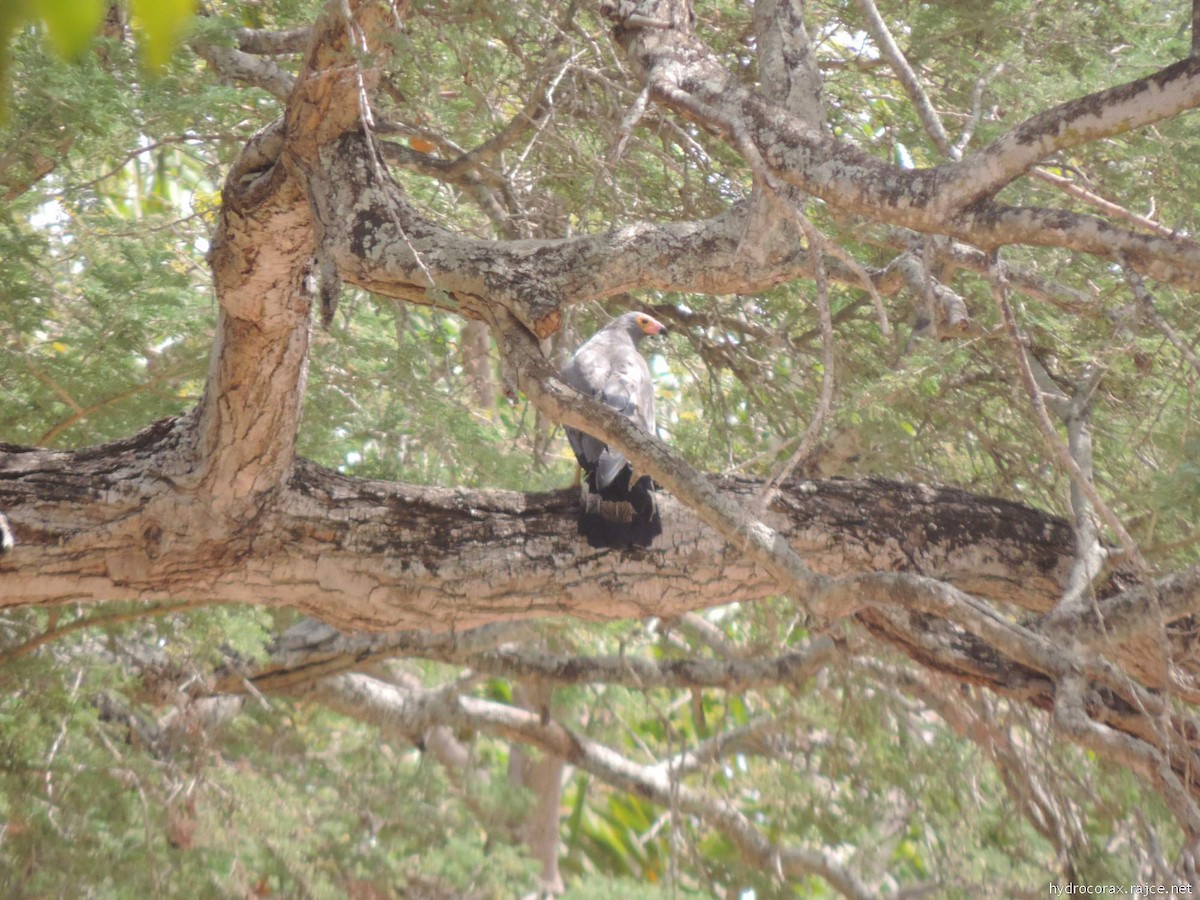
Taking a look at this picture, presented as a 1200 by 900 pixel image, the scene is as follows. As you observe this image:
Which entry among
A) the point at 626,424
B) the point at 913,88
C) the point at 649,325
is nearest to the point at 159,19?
the point at 626,424

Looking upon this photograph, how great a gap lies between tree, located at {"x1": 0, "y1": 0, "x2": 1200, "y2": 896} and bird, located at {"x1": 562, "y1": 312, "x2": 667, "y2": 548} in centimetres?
9

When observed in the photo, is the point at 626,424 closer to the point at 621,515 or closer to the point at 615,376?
the point at 621,515

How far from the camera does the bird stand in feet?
11.1

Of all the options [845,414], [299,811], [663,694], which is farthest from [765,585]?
[663,694]

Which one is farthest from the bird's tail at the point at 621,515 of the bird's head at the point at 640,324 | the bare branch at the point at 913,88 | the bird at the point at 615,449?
the bird's head at the point at 640,324

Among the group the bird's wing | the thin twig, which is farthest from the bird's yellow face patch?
the thin twig

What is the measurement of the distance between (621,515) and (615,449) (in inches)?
25.6

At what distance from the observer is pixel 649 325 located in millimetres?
5020

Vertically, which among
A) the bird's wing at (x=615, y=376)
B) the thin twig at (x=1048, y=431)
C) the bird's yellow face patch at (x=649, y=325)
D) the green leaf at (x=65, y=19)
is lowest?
the bird's wing at (x=615, y=376)

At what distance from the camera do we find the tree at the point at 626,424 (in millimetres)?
2619

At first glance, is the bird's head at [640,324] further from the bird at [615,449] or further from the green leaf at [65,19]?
the green leaf at [65,19]

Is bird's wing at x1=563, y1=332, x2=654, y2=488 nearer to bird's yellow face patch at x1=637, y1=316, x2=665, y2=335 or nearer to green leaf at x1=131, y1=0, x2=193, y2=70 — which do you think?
bird's yellow face patch at x1=637, y1=316, x2=665, y2=335

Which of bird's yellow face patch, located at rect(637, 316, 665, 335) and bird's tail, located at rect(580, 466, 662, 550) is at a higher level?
bird's yellow face patch, located at rect(637, 316, 665, 335)

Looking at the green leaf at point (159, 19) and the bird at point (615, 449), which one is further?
the bird at point (615, 449)
